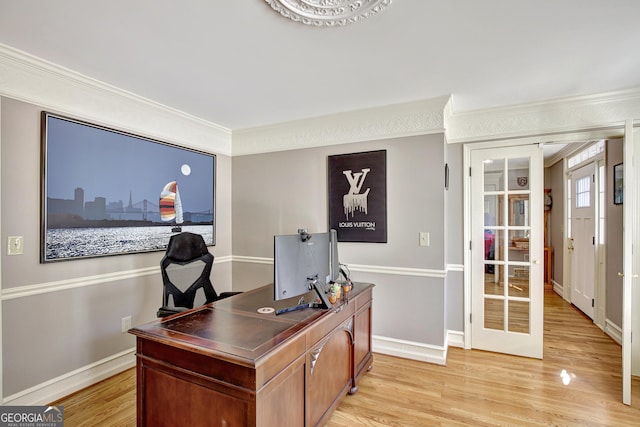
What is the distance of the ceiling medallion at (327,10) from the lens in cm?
158

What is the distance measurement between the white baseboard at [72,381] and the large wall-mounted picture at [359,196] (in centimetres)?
230

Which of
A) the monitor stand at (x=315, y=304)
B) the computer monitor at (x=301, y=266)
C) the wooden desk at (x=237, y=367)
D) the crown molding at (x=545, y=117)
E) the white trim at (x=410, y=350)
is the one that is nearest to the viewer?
the wooden desk at (x=237, y=367)

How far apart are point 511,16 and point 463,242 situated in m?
2.11

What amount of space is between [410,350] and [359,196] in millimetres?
1596

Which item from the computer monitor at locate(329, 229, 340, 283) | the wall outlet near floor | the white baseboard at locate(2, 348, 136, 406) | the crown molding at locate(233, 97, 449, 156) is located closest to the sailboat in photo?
the crown molding at locate(233, 97, 449, 156)

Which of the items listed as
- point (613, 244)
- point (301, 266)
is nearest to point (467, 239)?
point (613, 244)

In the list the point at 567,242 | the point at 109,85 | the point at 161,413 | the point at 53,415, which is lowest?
the point at 53,415

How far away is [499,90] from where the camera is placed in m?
2.68

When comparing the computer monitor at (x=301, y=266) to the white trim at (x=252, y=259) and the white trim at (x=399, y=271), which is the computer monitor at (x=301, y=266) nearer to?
the white trim at (x=399, y=271)

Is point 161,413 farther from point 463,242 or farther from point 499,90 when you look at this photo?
point 499,90

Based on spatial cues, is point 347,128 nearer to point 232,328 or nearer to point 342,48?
point 342,48

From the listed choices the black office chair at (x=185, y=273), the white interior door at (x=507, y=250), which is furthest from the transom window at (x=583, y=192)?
the black office chair at (x=185, y=273)

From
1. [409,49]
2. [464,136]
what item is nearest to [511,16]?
[409,49]

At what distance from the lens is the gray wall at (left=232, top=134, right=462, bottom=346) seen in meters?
2.93
